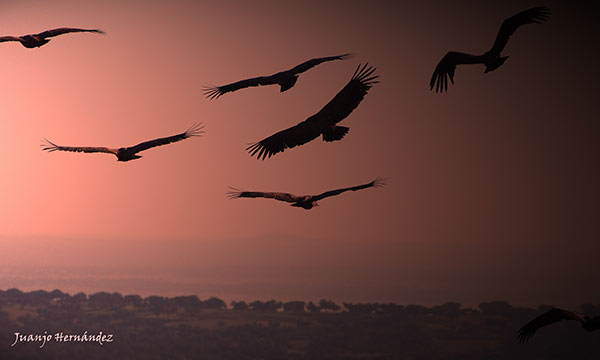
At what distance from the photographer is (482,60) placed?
23.1 feet

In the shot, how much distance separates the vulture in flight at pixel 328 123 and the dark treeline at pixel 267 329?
4269mm

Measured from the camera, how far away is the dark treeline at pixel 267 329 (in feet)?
33.0

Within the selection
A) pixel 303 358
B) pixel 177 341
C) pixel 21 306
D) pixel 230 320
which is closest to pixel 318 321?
pixel 303 358

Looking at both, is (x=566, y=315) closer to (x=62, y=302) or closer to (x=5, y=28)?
(x=62, y=302)

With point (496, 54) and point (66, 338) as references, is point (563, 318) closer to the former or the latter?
point (496, 54)

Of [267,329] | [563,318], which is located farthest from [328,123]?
[267,329]

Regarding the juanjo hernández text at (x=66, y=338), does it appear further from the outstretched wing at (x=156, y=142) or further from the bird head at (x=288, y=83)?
the bird head at (x=288, y=83)

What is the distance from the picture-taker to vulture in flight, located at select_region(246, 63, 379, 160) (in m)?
6.69

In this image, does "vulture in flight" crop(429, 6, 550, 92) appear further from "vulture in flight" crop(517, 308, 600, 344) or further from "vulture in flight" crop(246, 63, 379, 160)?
"vulture in flight" crop(517, 308, 600, 344)

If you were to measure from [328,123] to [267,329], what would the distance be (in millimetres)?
5454

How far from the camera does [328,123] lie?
6805mm

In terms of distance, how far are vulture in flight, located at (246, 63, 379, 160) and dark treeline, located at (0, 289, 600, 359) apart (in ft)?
14.0

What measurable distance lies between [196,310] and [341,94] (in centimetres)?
584

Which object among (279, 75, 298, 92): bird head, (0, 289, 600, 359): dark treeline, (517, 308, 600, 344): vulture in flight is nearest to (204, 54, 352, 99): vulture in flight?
(279, 75, 298, 92): bird head
